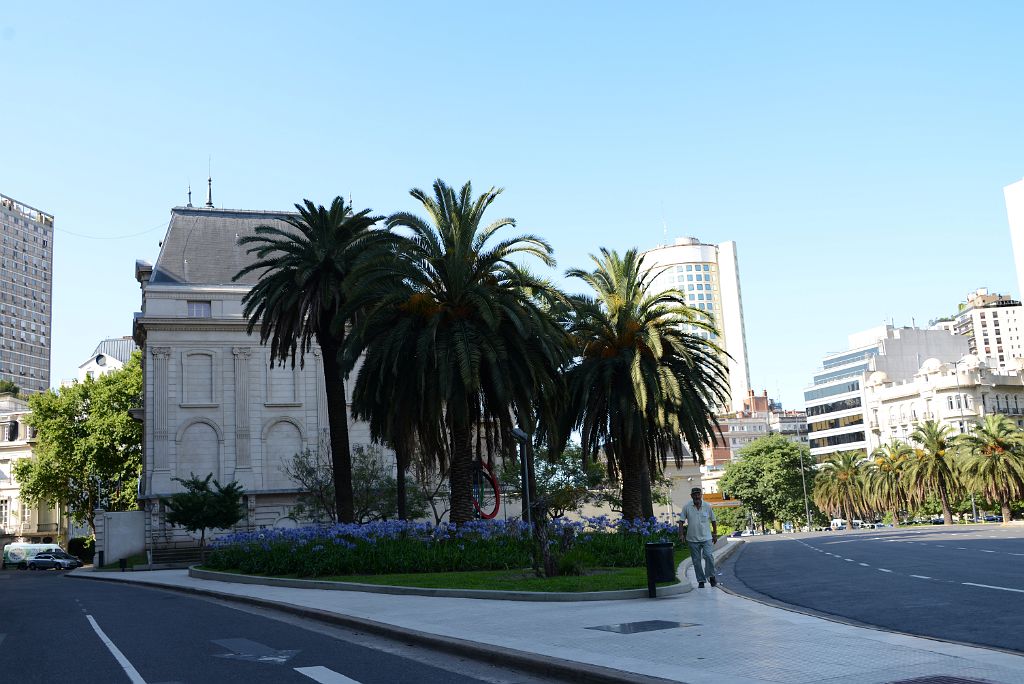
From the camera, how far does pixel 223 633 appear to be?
14.5 meters

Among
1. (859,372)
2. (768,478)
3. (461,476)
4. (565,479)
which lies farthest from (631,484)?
(859,372)

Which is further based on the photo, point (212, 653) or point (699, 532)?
point (699, 532)

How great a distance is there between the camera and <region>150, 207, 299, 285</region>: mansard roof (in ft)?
213

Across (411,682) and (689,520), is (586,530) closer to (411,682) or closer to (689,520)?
(689,520)

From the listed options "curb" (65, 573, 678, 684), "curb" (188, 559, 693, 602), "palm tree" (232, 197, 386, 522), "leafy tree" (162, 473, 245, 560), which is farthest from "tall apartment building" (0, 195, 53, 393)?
"curb" (65, 573, 678, 684)

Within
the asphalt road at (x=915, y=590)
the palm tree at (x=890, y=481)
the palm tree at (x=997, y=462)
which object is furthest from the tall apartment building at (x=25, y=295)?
the asphalt road at (x=915, y=590)

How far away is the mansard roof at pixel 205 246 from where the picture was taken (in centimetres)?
6481

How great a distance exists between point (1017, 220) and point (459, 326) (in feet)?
558

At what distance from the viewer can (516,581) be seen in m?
19.3

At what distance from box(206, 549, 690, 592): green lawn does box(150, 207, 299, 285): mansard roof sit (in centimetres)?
4342

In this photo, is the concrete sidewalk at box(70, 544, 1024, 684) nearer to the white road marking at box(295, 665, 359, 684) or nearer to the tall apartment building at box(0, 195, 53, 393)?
the white road marking at box(295, 665, 359, 684)

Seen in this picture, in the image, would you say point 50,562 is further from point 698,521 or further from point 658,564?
point 658,564

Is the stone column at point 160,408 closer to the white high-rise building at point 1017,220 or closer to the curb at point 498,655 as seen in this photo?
the curb at point 498,655

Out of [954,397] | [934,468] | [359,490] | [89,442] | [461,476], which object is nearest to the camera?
[461,476]
